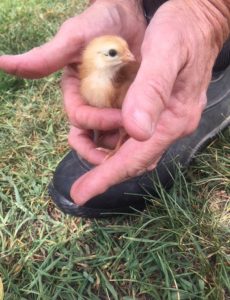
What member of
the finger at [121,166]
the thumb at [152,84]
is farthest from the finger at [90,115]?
the thumb at [152,84]

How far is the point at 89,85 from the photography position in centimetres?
153

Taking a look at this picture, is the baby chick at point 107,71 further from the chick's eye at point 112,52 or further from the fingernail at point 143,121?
the fingernail at point 143,121

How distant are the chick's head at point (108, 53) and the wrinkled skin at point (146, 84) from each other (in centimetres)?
8

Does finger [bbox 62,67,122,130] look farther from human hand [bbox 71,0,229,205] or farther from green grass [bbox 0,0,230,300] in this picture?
green grass [bbox 0,0,230,300]

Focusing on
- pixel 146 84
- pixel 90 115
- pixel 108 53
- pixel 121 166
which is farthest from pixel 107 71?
pixel 146 84

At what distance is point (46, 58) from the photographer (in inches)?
57.7

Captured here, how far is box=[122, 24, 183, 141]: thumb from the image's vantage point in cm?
105

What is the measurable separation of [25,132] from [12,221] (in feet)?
1.65

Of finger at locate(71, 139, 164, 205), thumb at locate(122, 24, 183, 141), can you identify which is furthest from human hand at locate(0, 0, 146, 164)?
thumb at locate(122, 24, 183, 141)

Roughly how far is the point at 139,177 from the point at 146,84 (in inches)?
24.0

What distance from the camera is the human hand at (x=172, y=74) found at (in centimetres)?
119

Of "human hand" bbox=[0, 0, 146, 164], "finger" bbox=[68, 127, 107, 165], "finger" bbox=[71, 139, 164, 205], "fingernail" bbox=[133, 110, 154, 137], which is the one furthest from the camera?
"finger" bbox=[68, 127, 107, 165]

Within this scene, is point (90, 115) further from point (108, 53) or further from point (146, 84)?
point (146, 84)

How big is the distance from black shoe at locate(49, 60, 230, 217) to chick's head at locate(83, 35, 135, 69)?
377mm
